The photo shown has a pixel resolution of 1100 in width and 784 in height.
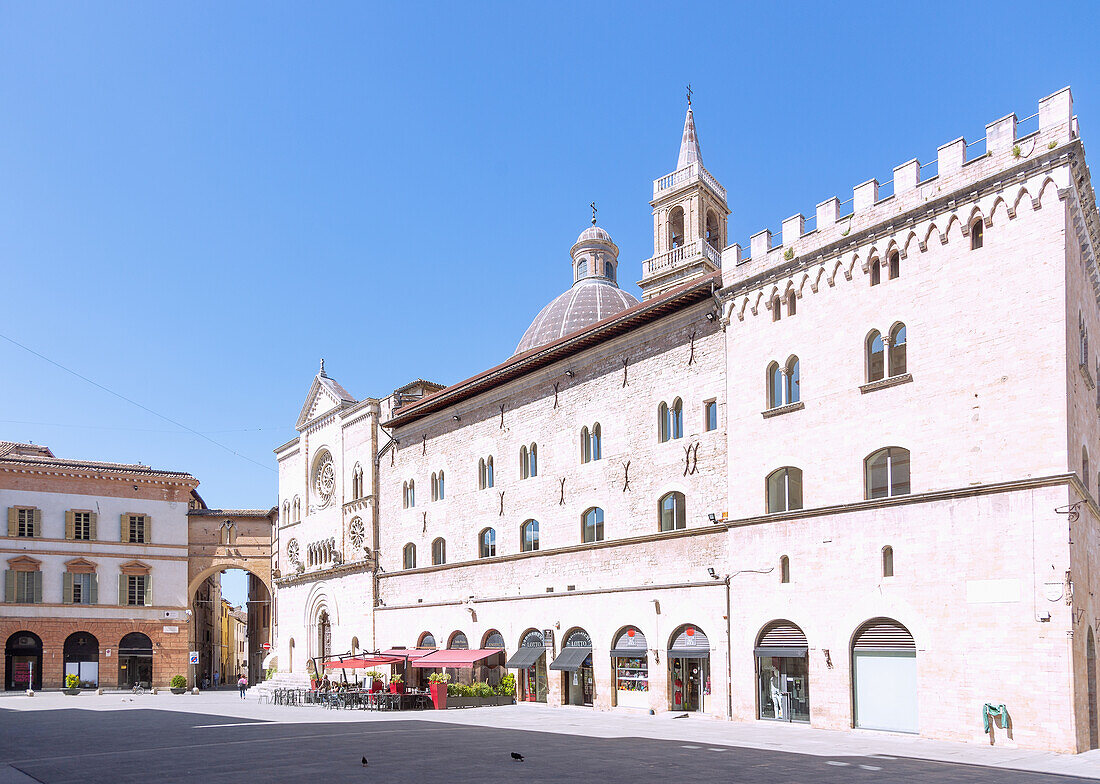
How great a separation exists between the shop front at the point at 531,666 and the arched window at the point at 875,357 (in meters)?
16.1

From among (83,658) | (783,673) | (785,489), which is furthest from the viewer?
(83,658)

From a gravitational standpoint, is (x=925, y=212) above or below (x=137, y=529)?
above

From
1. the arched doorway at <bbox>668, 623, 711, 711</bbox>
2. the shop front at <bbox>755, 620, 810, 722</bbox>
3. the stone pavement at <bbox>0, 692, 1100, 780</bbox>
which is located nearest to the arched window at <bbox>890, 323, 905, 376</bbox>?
the shop front at <bbox>755, 620, 810, 722</bbox>

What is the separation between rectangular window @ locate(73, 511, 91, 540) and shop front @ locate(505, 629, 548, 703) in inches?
1343

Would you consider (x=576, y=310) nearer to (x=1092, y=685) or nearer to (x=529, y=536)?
(x=529, y=536)

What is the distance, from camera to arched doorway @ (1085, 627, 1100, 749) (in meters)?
20.8

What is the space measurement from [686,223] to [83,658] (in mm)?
43672

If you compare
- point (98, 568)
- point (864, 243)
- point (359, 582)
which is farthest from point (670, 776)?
point (98, 568)

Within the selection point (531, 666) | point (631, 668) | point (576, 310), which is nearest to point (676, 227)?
point (576, 310)

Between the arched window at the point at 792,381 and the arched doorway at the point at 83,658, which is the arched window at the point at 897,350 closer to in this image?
the arched window at the point at 792,381

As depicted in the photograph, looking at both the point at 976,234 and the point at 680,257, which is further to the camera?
the point at 680,257

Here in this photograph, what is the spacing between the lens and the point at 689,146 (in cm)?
5478

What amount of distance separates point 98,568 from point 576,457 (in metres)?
37.3

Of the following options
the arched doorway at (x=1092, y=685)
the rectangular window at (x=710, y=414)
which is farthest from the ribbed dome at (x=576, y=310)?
the arched doorway at (x=1092, y=685)
